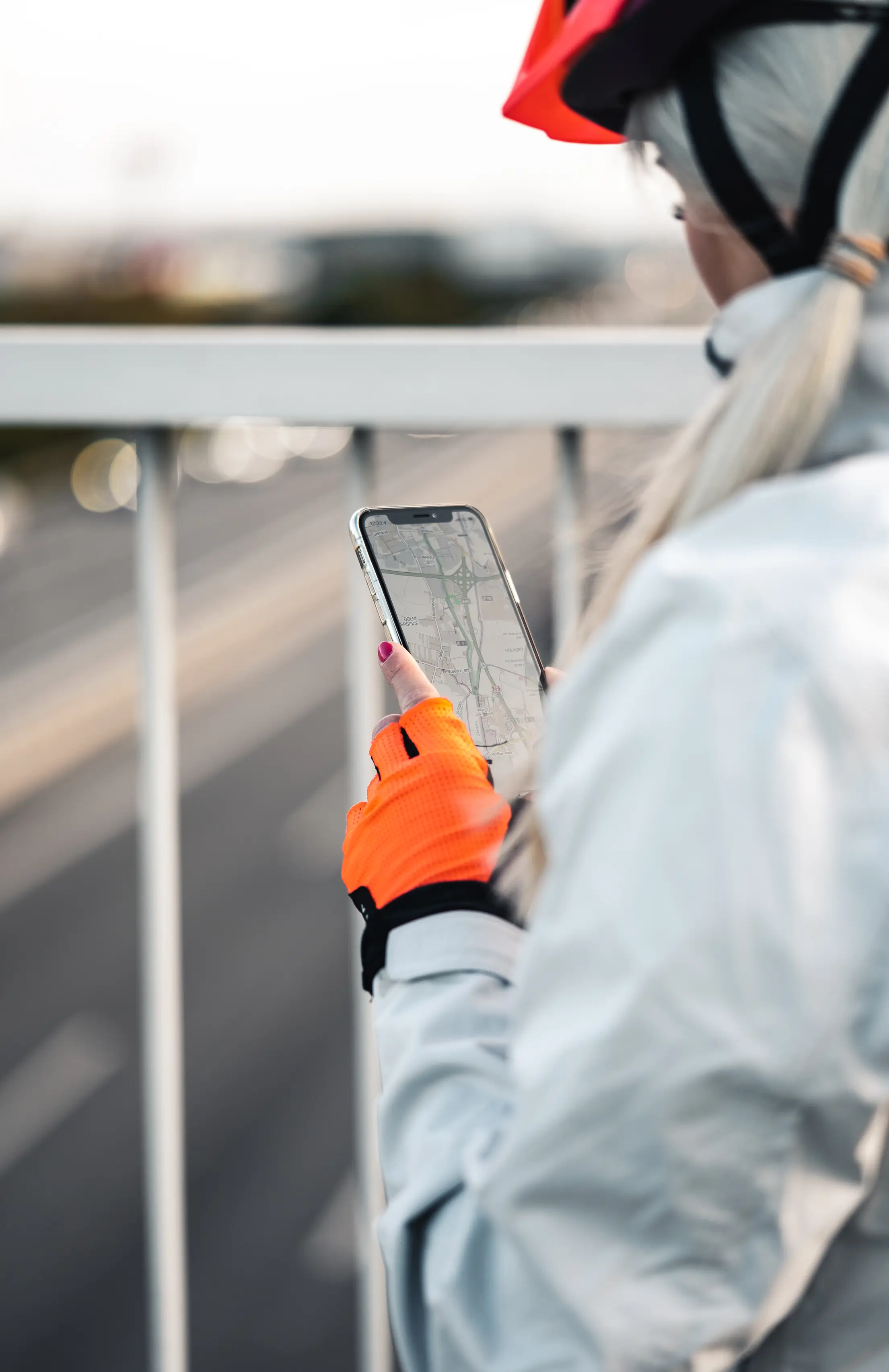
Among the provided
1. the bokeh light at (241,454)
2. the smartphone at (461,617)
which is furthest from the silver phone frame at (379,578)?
the bokeh light at (241,454)

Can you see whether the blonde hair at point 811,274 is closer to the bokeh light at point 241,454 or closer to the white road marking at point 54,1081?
the white road marking at point 54,1081

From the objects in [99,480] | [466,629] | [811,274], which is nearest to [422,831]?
[466,629]

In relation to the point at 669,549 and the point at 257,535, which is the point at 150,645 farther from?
the point at 257,535

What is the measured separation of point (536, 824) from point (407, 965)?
0.48ft

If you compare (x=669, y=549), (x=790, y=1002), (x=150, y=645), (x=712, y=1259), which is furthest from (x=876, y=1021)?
(x=150, y=645)

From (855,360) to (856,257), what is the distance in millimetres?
61

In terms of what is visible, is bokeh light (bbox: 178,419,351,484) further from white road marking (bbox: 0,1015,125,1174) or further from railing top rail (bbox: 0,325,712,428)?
railing top rail (bbox: 0,325,712,428)

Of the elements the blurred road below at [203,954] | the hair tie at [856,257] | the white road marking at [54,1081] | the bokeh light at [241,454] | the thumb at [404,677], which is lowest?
the white road marking at [54,1081]

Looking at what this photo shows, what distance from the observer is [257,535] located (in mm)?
26000

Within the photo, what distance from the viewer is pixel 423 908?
99cm

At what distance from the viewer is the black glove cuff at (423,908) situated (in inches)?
38.9

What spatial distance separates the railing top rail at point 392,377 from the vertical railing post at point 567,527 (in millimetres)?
50

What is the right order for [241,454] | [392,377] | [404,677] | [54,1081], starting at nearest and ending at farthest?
[404,677] → [392,377] → [54,1081] → [241,454]

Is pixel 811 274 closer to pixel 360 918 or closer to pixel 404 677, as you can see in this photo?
pixel 404 677
